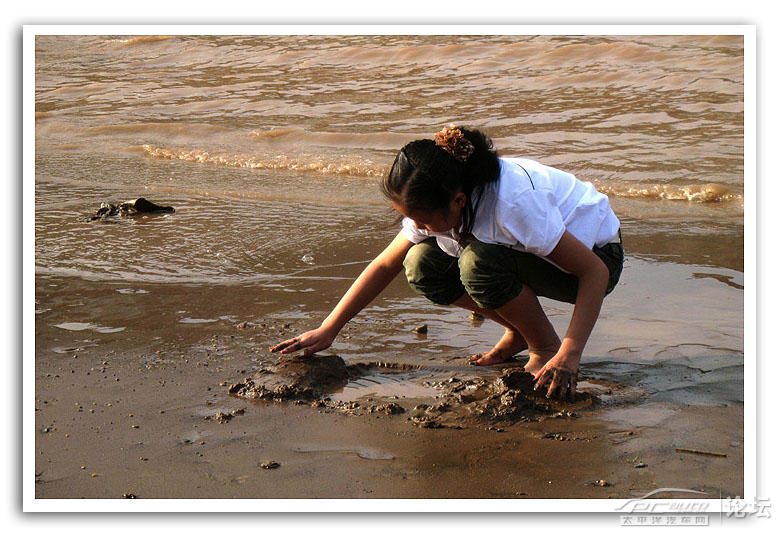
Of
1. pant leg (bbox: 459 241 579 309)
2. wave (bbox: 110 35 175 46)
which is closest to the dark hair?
pant leg (bbox: 459 241 579 309)

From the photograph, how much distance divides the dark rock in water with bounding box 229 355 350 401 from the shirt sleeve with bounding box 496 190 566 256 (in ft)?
2.45

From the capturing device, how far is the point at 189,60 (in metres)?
11.9

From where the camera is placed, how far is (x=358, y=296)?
9.43ft

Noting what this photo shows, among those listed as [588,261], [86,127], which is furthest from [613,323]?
[86,127]

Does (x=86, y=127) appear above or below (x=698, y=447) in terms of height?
above

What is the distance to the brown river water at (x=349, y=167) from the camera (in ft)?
11.1

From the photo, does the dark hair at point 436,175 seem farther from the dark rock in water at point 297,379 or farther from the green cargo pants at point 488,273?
the dark rock in water at point 297,379

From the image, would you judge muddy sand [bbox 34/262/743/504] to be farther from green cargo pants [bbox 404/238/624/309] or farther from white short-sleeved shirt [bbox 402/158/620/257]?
white short-sleeved shirt [bbox 402/158/620/257]

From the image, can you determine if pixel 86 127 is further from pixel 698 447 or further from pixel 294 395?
pixel 698 447

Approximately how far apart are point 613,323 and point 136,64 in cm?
1010

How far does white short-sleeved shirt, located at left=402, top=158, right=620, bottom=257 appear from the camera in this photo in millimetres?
2449
